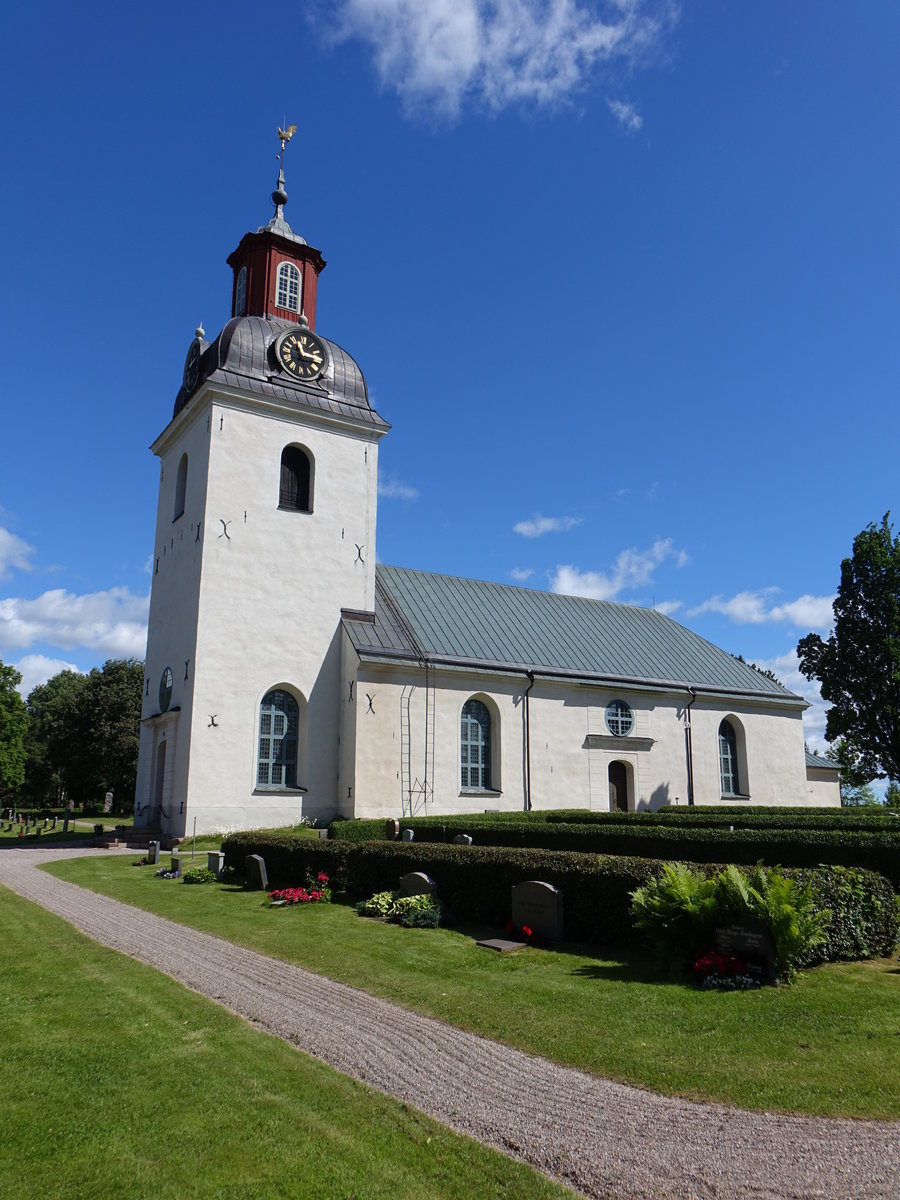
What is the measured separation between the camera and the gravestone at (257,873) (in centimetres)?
1589

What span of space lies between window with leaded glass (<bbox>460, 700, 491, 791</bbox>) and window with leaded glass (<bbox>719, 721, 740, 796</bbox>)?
10370 mm

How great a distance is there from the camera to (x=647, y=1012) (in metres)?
7.51

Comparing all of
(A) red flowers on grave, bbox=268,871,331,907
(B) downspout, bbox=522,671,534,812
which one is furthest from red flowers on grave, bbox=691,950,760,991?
(B) downspout, bbox=522,671,534,812

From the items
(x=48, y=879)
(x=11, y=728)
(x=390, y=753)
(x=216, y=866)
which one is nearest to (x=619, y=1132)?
(x=216, y=866)

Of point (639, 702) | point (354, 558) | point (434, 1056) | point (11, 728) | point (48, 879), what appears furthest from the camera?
point (11, 728)

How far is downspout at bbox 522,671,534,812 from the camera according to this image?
27816 mm

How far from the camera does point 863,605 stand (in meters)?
38.0

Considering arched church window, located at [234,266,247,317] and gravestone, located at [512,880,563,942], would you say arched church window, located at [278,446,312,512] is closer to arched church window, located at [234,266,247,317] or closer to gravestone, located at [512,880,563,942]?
arched church window, located at [234,266,247,317]

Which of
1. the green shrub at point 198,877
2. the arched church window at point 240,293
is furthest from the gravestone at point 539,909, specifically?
the arched church window at point 240,293

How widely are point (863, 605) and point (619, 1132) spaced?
37.5m

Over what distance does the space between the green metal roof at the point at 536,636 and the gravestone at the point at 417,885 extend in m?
12.5

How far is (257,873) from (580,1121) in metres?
11.8

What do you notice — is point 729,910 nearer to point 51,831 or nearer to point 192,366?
point 192,366

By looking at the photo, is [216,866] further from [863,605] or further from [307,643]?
[863,605]
